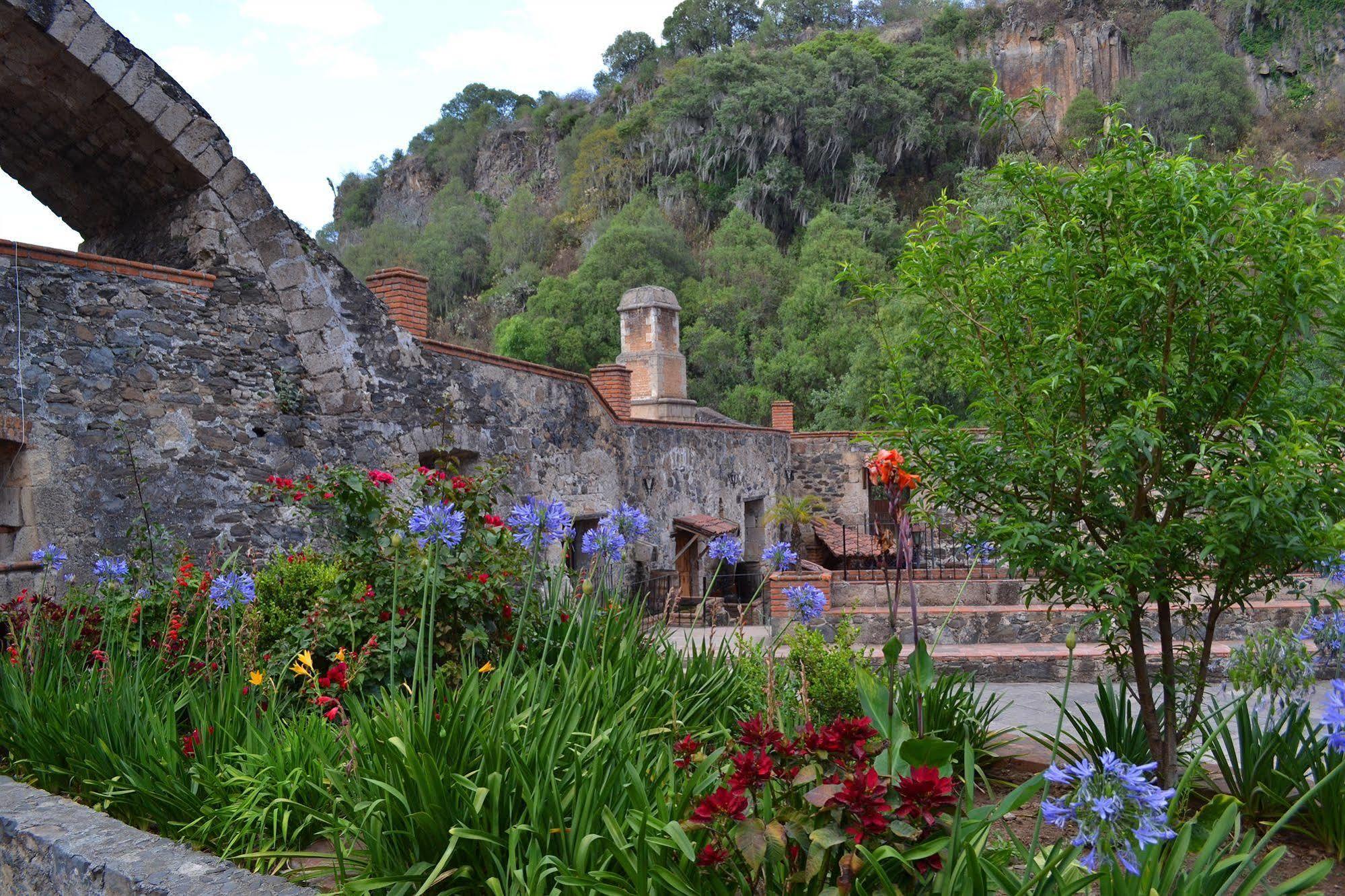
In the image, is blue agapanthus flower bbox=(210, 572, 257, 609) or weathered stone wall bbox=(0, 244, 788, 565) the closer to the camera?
blue agapanthus flower bbox=(210, 572, 257, 609)

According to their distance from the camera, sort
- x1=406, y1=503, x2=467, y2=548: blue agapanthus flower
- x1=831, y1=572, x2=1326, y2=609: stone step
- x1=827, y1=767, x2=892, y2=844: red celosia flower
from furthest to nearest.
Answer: x1=831, y1=572, x2=1326, y2=609: stone step < x1=406, y1=503, x2=467, y2=548: blue agapanthus flower < x1=827, y1=767, x2=892, y2=844: red celosia flower

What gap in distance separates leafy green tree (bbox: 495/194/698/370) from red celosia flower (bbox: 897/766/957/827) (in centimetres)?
2977

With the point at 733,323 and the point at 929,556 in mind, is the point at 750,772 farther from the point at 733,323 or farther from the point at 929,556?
the point at 733,323

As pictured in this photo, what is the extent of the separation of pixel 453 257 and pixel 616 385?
34.2 metres

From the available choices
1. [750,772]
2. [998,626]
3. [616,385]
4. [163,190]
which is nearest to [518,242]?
[616,385]

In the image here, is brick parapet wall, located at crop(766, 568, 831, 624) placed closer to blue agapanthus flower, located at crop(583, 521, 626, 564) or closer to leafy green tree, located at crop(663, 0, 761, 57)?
blue agapanthus flower, located at crop(583, 521, 626, 564)

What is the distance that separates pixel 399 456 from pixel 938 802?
25.1 feet

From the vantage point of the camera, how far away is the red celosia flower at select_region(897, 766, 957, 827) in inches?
78.4

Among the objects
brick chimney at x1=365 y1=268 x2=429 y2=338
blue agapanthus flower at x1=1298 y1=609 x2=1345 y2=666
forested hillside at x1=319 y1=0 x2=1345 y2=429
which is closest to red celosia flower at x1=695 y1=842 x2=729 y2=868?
blue agapanthus flower at x1=1298 y1=609 x2=1345 y2=666

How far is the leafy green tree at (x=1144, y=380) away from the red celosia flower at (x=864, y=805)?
1.22 metres

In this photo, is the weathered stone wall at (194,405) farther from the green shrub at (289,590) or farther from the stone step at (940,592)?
the stone step at (940,592)

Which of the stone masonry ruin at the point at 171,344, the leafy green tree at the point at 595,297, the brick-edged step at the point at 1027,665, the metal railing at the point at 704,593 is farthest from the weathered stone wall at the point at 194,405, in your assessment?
the leafy green tree at the point at 595,297

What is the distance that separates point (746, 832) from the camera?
2.04 meters

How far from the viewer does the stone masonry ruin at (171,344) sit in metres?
6.80
